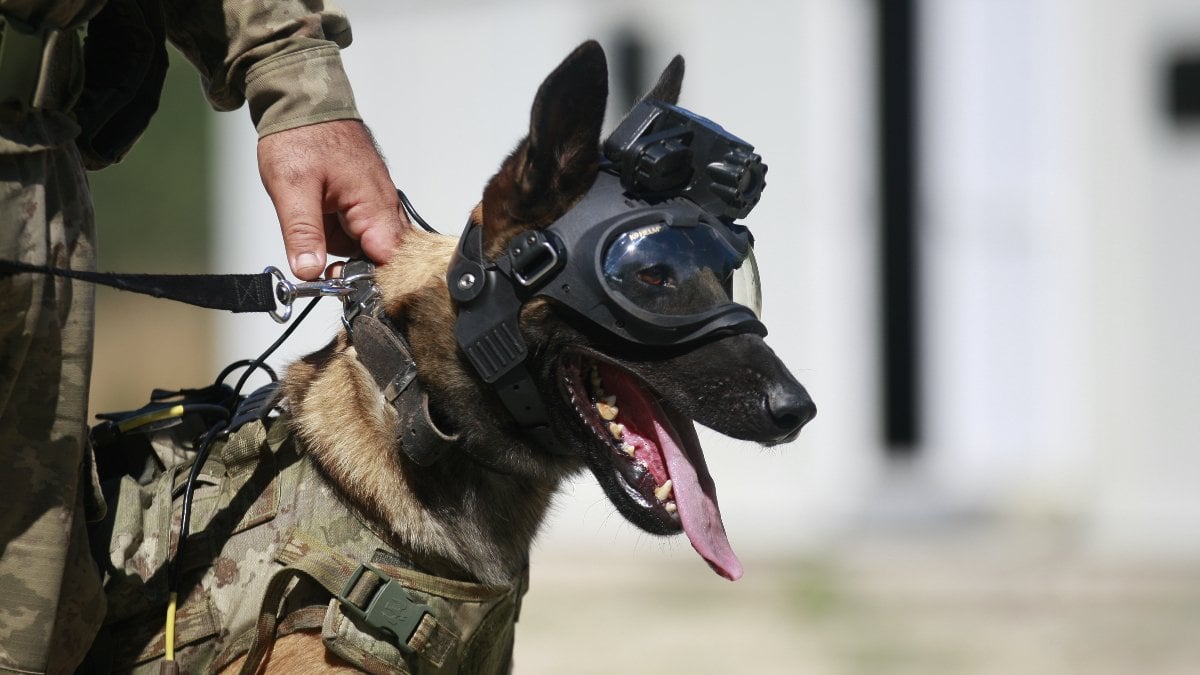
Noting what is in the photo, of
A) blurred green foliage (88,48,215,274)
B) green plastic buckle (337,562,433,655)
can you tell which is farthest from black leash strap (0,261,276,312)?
blurred green foliage (88,48,215,274)

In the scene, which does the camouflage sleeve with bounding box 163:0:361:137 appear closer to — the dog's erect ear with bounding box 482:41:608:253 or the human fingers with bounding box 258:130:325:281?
the human fingers with bounding box 258:130:325:281

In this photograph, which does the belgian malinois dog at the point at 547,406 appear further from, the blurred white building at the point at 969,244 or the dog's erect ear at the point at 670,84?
the blurred white building at the point at 969,244

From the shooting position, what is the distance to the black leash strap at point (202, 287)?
210 centimetres

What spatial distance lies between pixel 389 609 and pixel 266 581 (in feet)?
0.67

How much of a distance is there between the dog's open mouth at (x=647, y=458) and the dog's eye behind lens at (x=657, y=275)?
7.0 inches

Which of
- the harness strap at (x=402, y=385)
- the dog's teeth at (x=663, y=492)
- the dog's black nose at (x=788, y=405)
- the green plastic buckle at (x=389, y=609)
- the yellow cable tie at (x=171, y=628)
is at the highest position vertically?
the dog's black nose at (x=788, y=405)

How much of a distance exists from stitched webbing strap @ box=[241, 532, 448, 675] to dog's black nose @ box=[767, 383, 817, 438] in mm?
665

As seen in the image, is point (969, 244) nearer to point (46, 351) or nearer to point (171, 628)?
point (171, 628)

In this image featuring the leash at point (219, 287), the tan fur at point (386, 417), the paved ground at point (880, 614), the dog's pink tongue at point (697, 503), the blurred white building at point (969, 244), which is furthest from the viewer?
the blurred white building at point (969, 244)

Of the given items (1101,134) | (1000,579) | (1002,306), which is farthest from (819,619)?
(1101,134)

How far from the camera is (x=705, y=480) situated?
232cm

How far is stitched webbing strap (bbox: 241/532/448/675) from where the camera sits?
218cm

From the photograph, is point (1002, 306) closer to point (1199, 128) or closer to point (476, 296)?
point (1199, 128)

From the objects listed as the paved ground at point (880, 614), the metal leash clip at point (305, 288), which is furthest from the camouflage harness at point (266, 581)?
the paved ground at point (880, 614)
